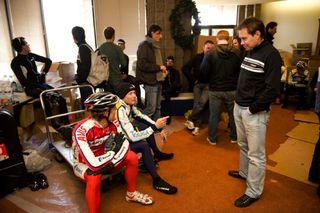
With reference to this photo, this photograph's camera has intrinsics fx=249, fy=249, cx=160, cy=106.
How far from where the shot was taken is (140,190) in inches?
98.0

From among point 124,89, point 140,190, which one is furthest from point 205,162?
point 124,89

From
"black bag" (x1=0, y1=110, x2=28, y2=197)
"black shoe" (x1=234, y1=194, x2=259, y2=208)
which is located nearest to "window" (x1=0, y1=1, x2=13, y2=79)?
"black bag" (x1=0, y1=110, x2=28, y2=197)

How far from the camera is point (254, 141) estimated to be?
6.84 feet

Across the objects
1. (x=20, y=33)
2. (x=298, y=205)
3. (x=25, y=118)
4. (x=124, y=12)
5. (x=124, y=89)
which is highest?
(x=124, y=12)

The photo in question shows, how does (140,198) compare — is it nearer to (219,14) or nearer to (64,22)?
(64,22)

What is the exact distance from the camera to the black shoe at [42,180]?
254 centimetres

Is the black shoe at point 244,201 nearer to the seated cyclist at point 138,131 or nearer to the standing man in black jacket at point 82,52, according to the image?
the seated cyclist at point 138,131

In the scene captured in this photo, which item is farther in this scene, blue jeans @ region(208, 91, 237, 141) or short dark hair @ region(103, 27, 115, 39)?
short dark hair @ region(103, 27, 115, 39)

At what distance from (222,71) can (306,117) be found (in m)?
2.49

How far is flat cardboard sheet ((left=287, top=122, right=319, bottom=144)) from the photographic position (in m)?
3.66

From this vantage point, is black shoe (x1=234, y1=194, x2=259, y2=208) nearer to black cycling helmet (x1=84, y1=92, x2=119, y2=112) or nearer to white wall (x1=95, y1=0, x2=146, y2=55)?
black cycling helmet (x1=84, y1=92, x2=119, y2=112)

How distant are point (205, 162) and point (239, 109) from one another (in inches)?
42.1

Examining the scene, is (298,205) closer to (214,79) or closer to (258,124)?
(258,124)

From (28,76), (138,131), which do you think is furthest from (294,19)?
(28,76)
